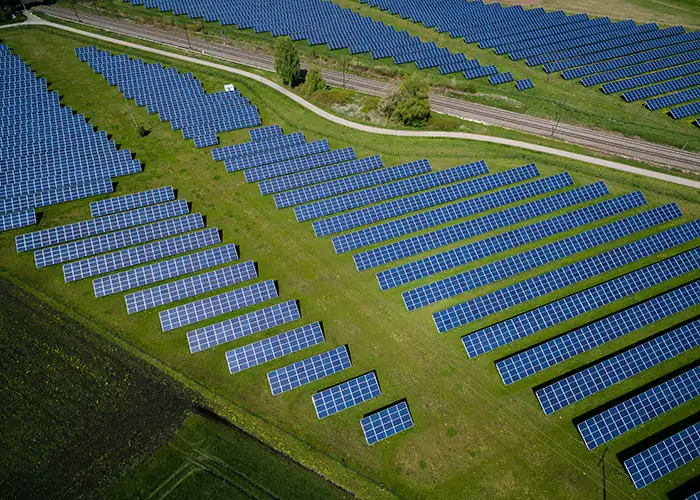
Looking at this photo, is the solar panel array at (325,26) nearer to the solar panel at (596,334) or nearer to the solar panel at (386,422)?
the solar panel at (596,334)

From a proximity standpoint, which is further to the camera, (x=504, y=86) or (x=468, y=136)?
(x=504, y=86)

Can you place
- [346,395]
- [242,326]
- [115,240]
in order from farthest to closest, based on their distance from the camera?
1. [115,240]
2. [242,326]
3. [346,395]

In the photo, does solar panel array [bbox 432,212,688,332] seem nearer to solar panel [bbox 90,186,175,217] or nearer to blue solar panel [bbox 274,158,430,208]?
blue solar panel [bbox 274,158,430,208]

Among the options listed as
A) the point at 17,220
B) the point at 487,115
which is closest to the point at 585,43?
the point at 487,115

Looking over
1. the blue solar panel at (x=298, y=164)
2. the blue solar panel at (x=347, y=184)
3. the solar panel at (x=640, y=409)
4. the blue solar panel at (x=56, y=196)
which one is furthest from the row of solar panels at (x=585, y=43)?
the blue solar panel at (x=56, y=196)

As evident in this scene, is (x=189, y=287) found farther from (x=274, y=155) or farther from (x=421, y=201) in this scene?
(x=421, y=201)

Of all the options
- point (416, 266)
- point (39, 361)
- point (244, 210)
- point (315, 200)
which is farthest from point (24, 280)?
point (416, 266)
